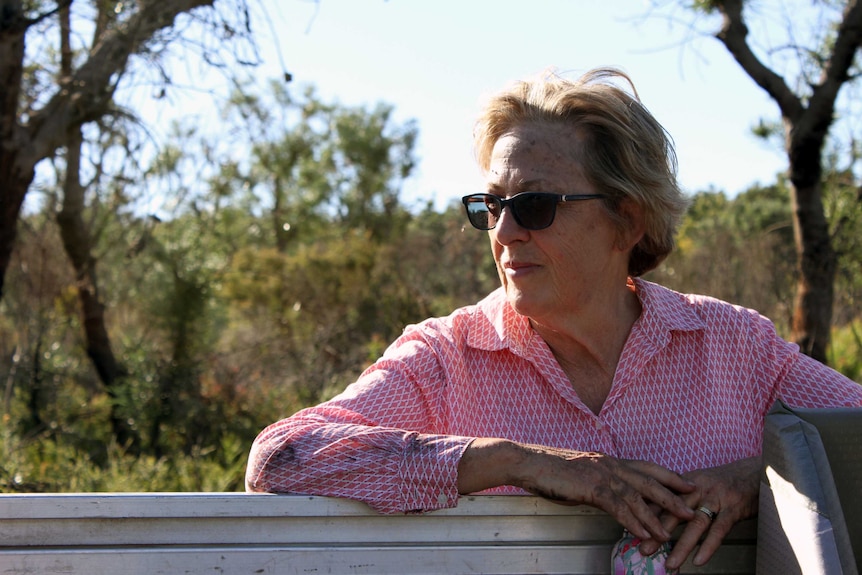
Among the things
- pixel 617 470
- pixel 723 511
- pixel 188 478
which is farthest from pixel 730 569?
pixel 188 478

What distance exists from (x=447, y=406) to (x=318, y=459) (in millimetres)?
415

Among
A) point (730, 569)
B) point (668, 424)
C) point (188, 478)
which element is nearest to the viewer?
point (730, 569)

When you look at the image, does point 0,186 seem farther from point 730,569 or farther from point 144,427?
point 730,569

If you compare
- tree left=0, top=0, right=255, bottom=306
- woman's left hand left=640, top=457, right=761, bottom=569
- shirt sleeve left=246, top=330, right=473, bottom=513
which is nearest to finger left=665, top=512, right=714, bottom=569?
woman's left hand left=640, top=457, right=761, bottom=569

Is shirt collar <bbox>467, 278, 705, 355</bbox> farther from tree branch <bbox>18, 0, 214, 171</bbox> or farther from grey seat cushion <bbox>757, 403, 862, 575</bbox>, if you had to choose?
tree branch <bbox>18, 0, 214, 171</bbox>

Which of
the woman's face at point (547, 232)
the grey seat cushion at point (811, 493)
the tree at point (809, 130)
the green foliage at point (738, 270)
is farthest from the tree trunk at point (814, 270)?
the grey seat cushion at point (811, 493)

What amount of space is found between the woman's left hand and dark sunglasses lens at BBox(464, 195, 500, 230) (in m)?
0.71

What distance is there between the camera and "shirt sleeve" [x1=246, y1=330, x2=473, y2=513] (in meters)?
1.70

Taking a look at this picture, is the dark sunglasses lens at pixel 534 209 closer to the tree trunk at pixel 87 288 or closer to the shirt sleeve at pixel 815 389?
the shirt sleeve at pixel 815 389

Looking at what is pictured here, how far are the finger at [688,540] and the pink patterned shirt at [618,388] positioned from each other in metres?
0.28

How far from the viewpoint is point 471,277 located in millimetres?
13359

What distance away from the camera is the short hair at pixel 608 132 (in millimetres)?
2088

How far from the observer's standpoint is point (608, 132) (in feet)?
6.87

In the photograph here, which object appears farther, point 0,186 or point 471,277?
point 471,277
